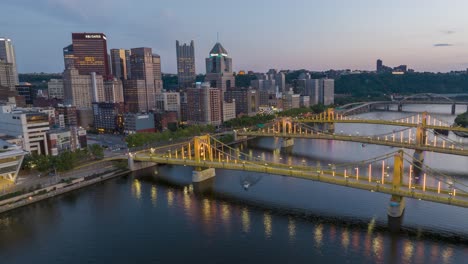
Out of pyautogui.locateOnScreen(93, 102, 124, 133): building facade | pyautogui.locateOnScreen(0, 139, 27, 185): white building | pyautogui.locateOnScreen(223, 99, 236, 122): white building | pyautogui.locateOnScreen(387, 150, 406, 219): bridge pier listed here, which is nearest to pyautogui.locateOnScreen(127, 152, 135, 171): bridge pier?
pyautogui.locateOnScreen(0, 139, 27, 185): white building

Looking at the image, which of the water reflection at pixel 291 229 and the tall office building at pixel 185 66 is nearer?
the water reflection at pixel 291 229

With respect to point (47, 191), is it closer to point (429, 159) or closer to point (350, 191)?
point (350, 191)

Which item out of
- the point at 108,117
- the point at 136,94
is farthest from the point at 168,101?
the point at 108,117

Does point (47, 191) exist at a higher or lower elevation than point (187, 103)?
lower

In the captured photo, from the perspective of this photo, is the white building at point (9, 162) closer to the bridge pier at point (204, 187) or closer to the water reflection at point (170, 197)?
the water reflection at point (170, 197)

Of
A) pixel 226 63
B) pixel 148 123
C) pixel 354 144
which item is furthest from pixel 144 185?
pixel 226 63

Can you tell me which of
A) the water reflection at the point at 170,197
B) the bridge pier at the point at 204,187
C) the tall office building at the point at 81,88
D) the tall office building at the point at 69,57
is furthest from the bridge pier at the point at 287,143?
the tall office building at the point at 69,57
